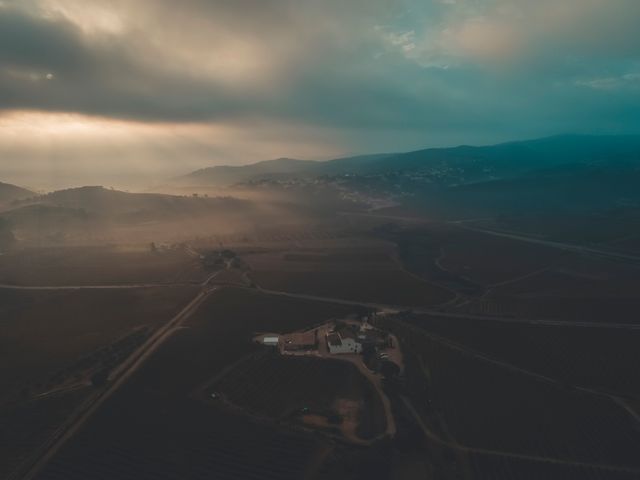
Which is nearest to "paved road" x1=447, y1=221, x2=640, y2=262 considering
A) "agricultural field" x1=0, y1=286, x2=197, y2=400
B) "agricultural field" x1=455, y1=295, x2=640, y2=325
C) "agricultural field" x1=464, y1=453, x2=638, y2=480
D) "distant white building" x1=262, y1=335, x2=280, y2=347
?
"agricultural field" x1=455, y1=295, x2=640, y2=325

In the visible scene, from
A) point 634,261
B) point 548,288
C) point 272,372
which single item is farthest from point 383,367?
point 634,261

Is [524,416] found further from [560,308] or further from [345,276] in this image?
[345,276]

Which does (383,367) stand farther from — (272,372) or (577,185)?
(577,185)

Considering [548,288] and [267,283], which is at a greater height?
[267,283]

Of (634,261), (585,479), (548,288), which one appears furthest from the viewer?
(634,261)

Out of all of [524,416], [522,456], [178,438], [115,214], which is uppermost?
[115,214]

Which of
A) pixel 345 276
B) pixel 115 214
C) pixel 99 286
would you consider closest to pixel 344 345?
pixel 345 276

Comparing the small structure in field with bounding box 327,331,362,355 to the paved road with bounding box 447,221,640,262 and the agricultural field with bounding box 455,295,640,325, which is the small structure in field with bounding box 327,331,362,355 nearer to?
the agricultural field with bounding box 455,295,640,325
